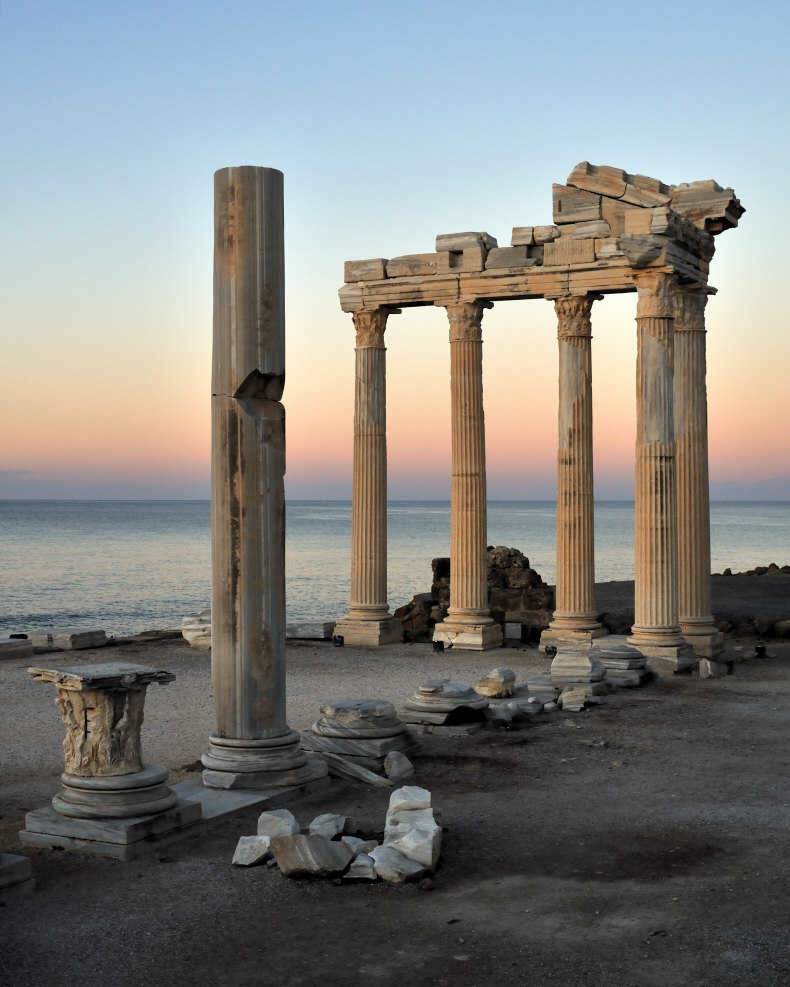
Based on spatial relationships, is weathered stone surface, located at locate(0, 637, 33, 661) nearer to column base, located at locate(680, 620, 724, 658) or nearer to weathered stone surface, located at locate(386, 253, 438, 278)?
weathered stone surface, located at locate(386, 253, 438, 278)

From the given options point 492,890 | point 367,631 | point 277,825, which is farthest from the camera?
point 367,631

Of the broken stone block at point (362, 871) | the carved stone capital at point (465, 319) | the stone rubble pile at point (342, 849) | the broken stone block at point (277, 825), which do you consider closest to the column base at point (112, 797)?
the stone rubble pile at point (342, 849)

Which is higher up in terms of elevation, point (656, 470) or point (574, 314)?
point (574, 314)

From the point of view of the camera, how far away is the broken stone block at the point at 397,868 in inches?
422

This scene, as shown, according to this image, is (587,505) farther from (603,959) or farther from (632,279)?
(603,959)

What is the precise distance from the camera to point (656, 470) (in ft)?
82.6

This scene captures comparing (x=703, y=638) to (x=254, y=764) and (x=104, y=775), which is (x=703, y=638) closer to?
(x=254, y=764)

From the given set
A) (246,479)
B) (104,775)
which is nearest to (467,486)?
(246,479)

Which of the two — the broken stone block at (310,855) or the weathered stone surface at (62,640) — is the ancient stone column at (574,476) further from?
the broken stone block at (310,855)

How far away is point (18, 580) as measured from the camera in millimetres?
83125

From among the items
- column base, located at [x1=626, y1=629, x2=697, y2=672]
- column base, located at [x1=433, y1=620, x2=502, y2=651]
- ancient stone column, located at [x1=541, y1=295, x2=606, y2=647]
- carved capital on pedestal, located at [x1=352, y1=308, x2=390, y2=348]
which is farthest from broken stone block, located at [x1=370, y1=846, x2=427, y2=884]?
carved capital on pedestal, located at [x1=352, y1=308, x2=390, y2=348]

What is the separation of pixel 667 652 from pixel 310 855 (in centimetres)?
1509

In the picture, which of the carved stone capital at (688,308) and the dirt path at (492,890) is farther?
the carved stone capital at (688,308)

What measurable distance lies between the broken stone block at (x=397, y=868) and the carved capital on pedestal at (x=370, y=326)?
64.9 ft
